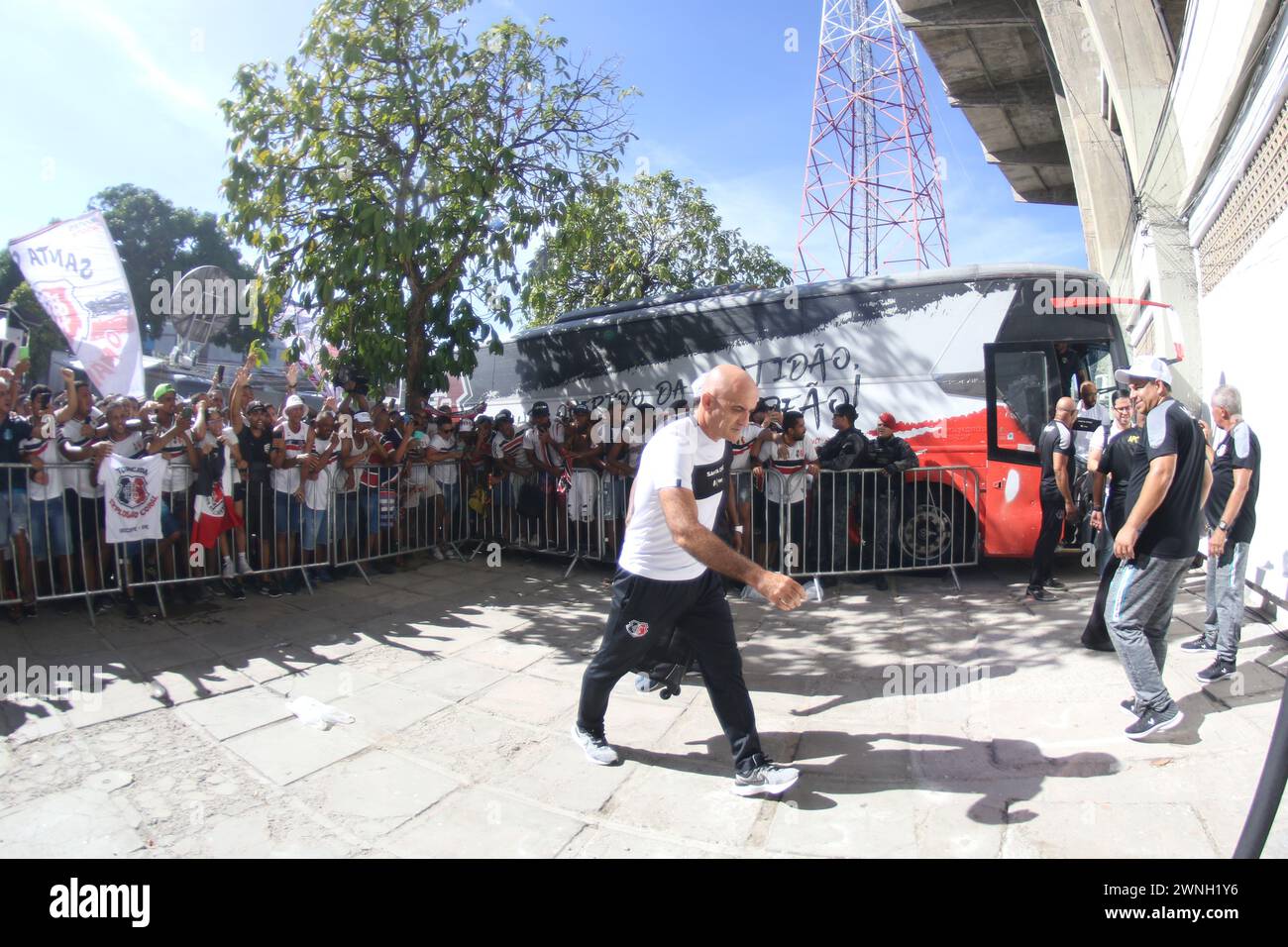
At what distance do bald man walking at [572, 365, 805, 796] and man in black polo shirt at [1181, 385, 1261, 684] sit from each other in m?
3.10

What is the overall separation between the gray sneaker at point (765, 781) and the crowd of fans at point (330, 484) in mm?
2195

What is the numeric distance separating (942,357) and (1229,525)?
3.33 metres

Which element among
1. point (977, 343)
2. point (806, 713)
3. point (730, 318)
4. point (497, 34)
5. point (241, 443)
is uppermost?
point (497, 34)

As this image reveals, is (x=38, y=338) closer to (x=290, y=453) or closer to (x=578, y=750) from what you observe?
(x=290, y=453)

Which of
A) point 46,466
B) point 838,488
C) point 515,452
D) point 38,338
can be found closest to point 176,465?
point 46,466

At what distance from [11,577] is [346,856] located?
4.69 metres

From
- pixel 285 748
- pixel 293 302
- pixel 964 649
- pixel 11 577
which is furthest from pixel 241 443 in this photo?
pixel 964 649

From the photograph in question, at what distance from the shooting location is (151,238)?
121 feet

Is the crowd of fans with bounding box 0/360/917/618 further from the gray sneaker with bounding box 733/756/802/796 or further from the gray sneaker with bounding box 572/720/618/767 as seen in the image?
the gray sneaker with bounding box 733/756/802/796

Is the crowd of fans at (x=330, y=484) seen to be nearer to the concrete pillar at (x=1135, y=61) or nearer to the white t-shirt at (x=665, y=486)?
the white t-shirt at (x=665, y=486)

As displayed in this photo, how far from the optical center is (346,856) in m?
2.79

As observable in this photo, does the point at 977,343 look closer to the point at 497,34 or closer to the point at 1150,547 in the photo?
the point at 1150,547

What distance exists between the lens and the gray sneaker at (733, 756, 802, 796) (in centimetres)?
317

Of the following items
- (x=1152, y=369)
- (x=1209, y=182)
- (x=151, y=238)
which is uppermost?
(x=151, y=238)
